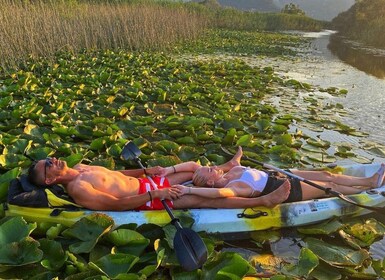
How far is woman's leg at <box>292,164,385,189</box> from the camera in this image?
3.56m

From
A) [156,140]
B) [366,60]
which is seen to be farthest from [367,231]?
[366,60]

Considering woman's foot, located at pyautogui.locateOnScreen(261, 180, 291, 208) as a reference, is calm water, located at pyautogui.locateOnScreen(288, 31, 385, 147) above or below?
below

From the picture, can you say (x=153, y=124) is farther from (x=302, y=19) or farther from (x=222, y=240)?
(x=302, y=19)

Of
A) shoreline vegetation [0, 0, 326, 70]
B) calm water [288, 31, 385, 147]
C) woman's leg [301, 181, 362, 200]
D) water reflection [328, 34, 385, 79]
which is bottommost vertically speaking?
water reflection [328, 34, 385, 79]

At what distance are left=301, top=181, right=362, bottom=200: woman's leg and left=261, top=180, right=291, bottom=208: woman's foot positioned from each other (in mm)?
318

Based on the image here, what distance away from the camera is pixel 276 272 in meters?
2.62

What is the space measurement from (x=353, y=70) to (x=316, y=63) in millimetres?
1285

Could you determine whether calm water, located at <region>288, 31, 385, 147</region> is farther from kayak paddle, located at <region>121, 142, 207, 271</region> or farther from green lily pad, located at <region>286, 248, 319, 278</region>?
kayak paddle, located at <region>121, 142, 207, 271</region>

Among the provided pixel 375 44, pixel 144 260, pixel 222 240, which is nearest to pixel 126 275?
pixel 144 260

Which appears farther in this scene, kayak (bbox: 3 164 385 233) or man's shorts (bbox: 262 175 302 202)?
man's shorts (bbox: 262 175 302 202)

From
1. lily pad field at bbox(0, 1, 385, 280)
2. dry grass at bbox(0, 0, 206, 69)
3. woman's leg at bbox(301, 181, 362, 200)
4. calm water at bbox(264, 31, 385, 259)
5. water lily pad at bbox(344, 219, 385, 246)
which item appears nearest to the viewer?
lily pad field at bbox(0, 1, 385, 280)

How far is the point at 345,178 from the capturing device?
11.7 ft

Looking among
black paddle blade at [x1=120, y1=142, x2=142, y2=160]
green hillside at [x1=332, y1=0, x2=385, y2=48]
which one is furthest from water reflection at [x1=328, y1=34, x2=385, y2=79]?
black paddle blade at [x1=120, y1=142, x2=142, y2=160]

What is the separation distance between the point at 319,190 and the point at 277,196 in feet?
1.72
